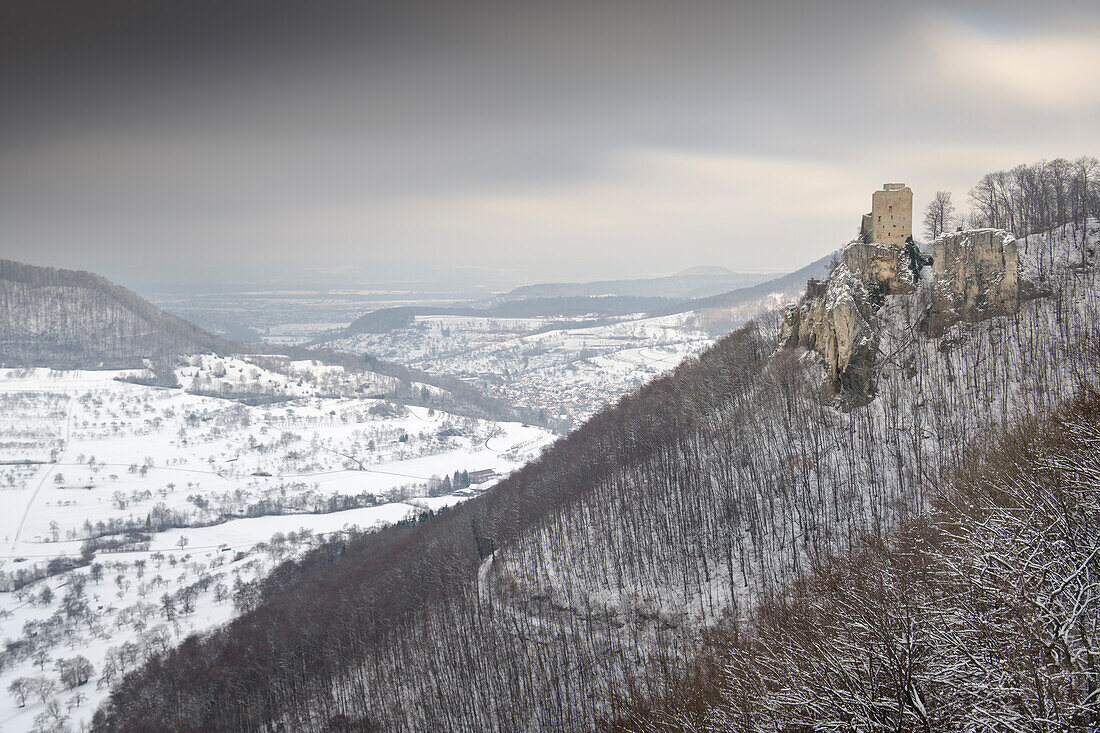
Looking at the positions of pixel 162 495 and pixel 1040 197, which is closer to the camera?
pixel 1040 197

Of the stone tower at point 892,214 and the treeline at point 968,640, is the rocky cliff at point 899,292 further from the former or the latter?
the treeline at point 968,640

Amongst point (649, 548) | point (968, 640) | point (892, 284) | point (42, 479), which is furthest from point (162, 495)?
point (968, 640)

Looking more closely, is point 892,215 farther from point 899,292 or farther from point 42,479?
point 42,479

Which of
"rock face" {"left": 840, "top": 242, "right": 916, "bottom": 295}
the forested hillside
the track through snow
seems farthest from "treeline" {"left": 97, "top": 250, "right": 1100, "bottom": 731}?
the track through snow

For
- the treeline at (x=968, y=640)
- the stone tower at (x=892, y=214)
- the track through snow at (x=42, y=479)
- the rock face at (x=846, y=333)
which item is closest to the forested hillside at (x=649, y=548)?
the rock face at (x=846, y=333)

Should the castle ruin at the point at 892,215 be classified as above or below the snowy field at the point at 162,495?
above

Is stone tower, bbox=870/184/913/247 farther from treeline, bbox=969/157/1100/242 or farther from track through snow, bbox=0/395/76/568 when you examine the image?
track through snow, bbox=0/395/76/568
